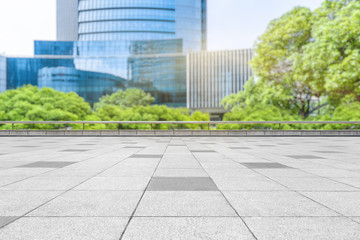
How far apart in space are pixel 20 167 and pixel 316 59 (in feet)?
70.8

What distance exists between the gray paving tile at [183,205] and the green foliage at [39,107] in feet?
77.7

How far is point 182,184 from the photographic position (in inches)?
163

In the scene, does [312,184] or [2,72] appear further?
[2,72]

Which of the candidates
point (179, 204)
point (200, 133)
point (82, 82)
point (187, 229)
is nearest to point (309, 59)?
point (200, 133)

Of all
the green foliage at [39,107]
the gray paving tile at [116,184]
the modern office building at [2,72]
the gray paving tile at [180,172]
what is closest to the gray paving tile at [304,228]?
the gray paving tile at [116,184]

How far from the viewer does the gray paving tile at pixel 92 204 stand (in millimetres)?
2758

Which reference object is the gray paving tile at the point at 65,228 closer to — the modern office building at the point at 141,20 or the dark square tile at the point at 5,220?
the dark square tile at the point at 5,220

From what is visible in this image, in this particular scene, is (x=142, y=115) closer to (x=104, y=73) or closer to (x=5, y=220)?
(x=5, y=220)

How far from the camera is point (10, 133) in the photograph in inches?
695

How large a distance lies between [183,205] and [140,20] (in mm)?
102616

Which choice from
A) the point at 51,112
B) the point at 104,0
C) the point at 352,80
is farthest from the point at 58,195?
the point at 104,0

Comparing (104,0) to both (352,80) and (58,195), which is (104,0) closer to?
(352,80)

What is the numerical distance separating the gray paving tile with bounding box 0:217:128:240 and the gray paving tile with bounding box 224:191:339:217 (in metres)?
1.40

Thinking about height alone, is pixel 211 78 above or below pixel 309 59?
above
